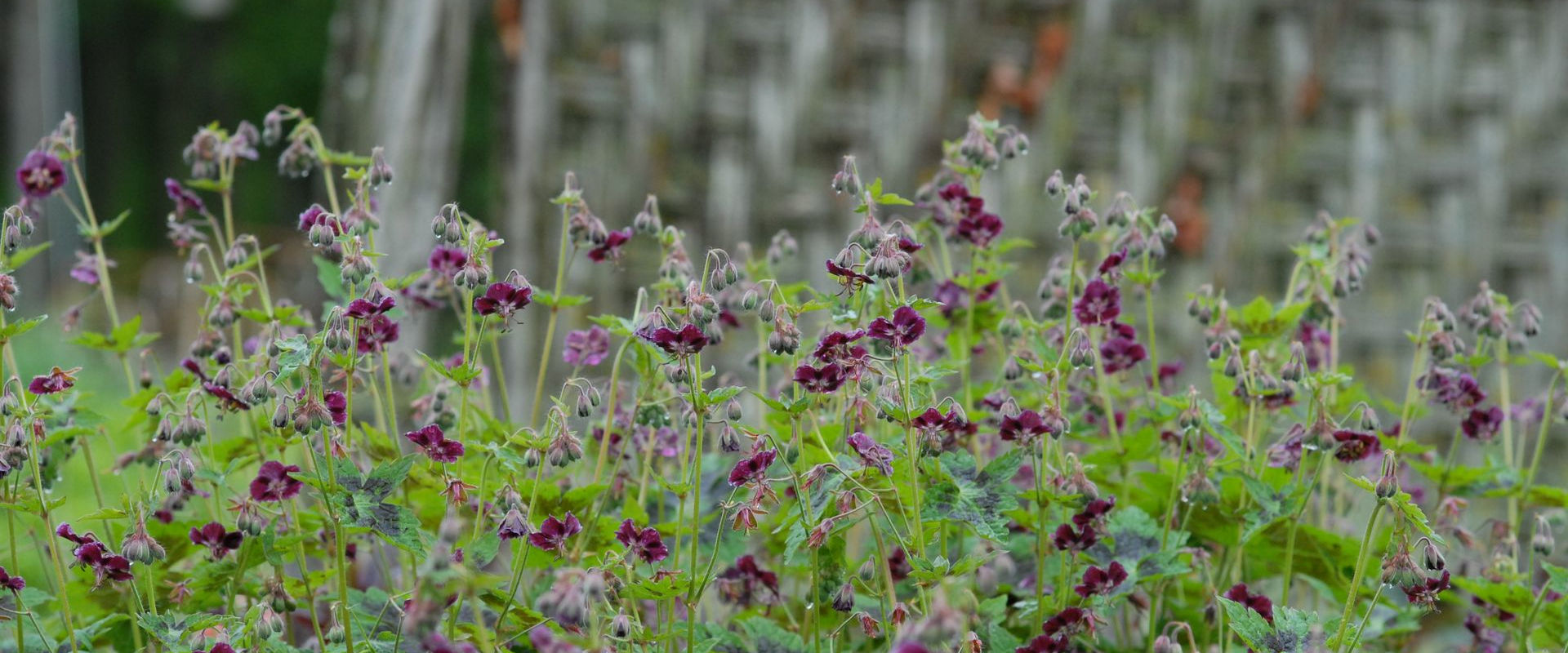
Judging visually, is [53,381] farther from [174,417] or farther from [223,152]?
[223,152]

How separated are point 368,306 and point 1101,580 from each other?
0.77m

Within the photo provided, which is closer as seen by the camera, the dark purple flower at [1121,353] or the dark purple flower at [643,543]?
the dark purple flower at [643,543]

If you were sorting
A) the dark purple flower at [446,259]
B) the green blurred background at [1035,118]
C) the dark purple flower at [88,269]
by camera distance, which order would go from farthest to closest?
the green blurred background at [1035,118], the dark purple flower at [88,269], the dark purple flower at [446,259]

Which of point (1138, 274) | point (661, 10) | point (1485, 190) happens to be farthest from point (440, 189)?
point (1485, 190)

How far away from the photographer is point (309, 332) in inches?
69.3

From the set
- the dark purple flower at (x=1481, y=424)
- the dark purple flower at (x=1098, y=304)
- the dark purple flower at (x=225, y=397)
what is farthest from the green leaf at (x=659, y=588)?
the dark purple flower at (x=1481, y=424)

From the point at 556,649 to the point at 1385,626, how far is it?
1231mm

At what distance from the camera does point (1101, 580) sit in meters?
1.49

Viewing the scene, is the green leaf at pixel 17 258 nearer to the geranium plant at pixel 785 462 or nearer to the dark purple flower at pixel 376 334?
the geranium plant at pixel 785 462

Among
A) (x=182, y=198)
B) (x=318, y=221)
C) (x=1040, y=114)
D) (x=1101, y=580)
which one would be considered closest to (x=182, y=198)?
(x=182, y=198)

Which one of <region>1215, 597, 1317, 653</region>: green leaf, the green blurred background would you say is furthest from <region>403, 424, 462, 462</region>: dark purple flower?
the green blurred background

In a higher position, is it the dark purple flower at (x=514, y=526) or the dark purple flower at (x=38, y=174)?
the dark purple flower at (x=38, y=174)

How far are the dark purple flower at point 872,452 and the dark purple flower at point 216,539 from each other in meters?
0.64

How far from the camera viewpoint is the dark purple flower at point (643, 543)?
1409mm
